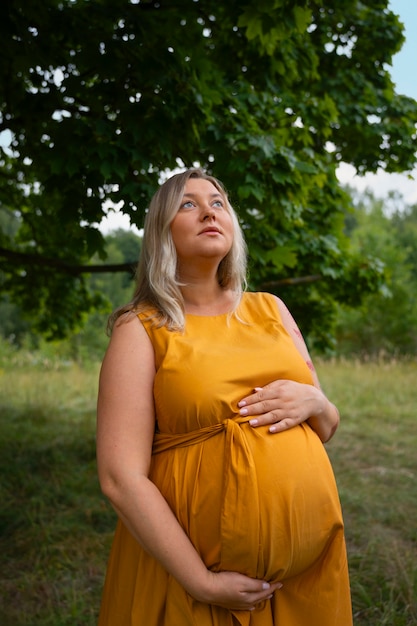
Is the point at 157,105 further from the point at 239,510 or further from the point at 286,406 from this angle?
the point at 239,510

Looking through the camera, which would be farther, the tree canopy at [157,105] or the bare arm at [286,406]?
the tree canopy at [157,105]

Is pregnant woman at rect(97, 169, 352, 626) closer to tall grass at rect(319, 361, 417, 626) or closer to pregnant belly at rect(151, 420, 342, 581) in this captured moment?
pregnant belly at rect(151, 420, 342, 581)

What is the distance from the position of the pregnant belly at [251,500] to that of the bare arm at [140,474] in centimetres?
5

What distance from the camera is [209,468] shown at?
5.23 feet

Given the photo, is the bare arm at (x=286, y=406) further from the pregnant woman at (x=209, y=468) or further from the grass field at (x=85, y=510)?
the grass field at (x=85, y=510)

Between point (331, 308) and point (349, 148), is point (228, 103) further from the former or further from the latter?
point (331, 308)

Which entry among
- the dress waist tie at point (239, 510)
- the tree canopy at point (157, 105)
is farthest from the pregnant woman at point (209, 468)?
the tree canopy at point (157, 105)

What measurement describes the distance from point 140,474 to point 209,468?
0.19 meters

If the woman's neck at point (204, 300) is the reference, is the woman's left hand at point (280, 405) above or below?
below

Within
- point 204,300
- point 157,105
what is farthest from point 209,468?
point 157,105

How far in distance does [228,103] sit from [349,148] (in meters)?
2.80

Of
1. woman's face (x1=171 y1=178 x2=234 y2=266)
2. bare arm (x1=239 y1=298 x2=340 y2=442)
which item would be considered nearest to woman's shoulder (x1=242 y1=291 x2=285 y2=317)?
woman's face (x1=171 y1=178 x2=234 y2=266)

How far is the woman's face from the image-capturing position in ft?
5.97

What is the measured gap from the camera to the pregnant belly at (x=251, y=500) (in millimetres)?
1534
